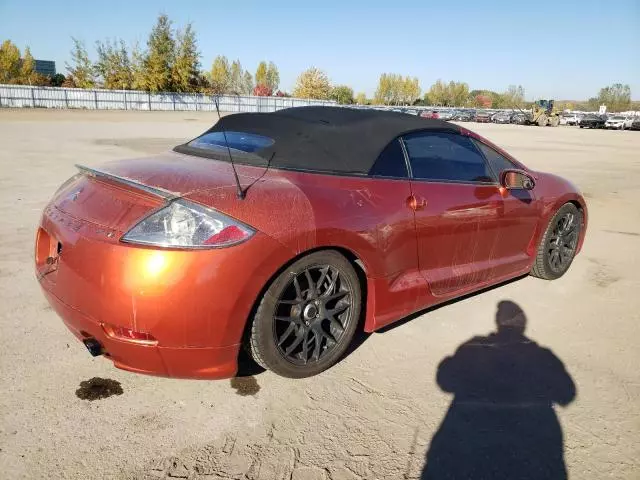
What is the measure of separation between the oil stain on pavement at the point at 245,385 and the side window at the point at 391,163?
4.65 ft

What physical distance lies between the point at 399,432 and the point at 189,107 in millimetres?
50683

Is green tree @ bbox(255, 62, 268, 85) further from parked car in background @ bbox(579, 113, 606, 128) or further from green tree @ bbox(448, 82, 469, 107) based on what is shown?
parked car in background @ bbox(579, 113, 606, 128)

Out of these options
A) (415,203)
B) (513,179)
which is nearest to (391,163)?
(415,203)

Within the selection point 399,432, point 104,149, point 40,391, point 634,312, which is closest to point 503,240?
point 634,312

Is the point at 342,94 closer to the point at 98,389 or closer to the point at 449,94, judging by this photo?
the point at 449,94

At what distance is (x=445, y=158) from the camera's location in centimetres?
359

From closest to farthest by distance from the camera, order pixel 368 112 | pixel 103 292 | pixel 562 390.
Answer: pixel 103 292
pixel 562 390
pixel 368 112

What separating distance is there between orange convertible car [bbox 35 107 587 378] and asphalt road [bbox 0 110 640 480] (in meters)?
0.23

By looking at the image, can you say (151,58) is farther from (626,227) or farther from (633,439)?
(633,439)

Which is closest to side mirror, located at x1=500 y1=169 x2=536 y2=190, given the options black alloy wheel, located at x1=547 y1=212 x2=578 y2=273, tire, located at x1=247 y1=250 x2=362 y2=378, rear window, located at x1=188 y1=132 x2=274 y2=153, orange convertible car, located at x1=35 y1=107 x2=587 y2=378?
orange convertible car, located at x1=35 y1=107 x2=587 y2=378

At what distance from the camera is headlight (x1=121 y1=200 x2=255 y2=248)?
2295 millimetres

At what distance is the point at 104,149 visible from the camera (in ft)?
44.6

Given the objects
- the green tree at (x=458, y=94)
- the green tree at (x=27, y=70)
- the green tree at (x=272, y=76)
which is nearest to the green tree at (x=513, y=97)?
the green tree at (x=458, y=94)

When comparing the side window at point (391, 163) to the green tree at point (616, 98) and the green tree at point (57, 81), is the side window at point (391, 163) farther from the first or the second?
the green tree at point (616, 98)
